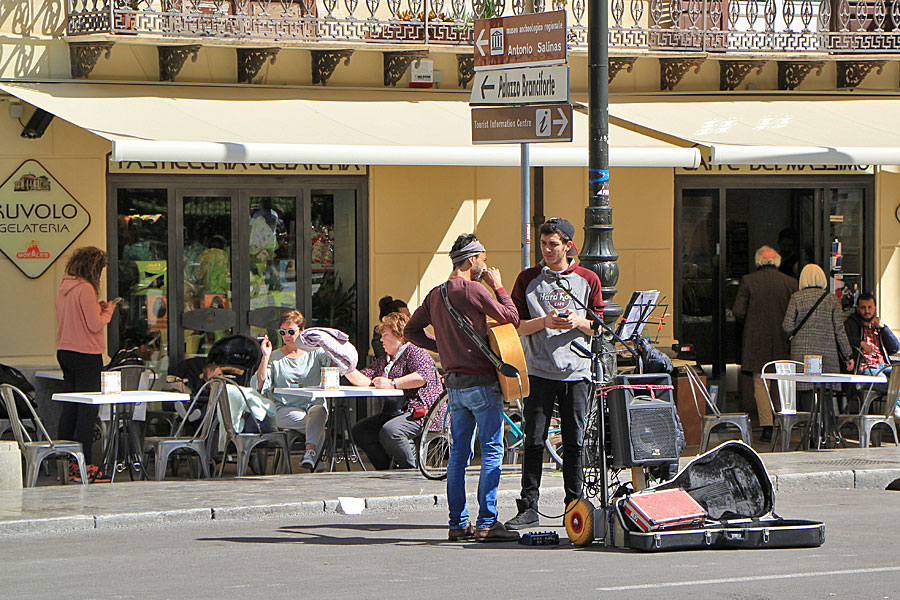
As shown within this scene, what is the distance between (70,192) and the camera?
1340 centimetres

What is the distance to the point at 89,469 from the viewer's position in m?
11.2

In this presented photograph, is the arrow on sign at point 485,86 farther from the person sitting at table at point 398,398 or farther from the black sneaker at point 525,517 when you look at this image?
the black sneaker at point 525,517

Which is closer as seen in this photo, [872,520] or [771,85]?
[872,520]

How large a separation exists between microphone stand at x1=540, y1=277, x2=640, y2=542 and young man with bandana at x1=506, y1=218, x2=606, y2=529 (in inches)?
3.8

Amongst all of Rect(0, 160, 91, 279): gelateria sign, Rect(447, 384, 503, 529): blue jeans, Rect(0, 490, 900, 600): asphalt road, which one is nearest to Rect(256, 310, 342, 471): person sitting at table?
Rect(0, 490, 900, 600): asphalt road

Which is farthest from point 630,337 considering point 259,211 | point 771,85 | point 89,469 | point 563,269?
point 771,85

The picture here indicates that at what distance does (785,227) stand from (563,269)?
8448 millimetres

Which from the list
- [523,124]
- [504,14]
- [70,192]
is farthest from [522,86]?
[70,192]

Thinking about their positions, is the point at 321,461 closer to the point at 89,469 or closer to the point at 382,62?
the point at 89,469

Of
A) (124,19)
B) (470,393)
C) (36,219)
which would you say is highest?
(124,19)

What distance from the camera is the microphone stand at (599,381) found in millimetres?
7848

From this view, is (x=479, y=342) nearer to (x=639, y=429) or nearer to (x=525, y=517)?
(x=639, y=429)

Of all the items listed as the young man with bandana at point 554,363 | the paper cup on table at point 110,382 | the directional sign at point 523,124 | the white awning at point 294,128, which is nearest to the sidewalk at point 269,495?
the paper cup on table at point 110,382

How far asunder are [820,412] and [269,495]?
5198 mm
